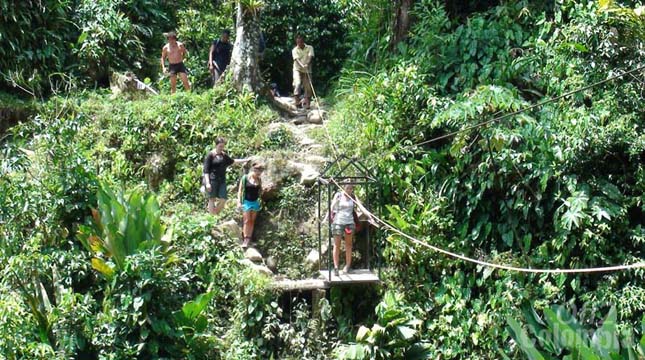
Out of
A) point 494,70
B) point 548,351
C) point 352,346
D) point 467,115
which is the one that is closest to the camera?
point 548,351

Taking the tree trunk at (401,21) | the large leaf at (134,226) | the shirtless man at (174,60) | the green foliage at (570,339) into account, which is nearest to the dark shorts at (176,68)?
the shirtless man at (174,60)

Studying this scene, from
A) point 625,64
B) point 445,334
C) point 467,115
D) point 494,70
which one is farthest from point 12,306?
point 625,64

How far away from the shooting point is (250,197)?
38.9ft

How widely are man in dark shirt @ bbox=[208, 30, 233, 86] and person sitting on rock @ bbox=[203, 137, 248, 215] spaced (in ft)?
9.43

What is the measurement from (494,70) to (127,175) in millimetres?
4387

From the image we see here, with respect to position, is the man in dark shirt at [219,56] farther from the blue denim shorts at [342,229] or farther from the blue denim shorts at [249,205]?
the blue denim shorts at [342,229]

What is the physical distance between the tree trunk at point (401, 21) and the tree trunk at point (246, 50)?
68.3 inches

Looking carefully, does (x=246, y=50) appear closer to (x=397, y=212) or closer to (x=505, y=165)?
(x=397, y=212)

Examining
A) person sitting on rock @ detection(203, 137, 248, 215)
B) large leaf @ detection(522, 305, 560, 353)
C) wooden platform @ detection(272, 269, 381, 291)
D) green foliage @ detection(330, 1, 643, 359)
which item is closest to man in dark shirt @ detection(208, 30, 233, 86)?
green foliage @ detection(330, 1, 643, 359)

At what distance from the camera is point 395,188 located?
474 inches

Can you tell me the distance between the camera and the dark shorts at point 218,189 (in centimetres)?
1211

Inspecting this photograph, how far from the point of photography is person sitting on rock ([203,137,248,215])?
39.3 ft

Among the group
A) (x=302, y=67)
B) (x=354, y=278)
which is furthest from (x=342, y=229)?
(x=302, y=67)

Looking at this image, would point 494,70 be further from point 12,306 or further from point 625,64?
point 12,306
